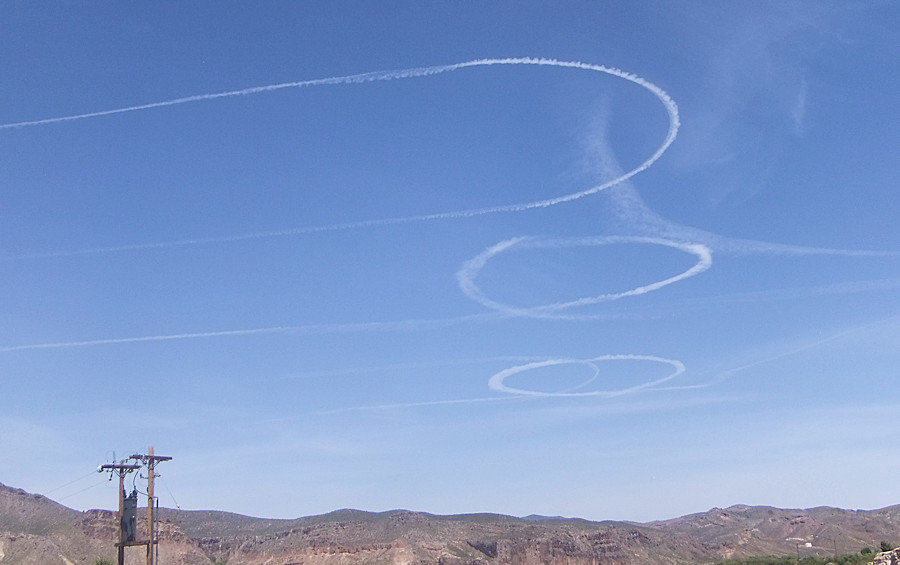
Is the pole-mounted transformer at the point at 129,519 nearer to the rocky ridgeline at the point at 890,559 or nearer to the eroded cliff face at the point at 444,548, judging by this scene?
the rocky ridgeline at the point at 890,559

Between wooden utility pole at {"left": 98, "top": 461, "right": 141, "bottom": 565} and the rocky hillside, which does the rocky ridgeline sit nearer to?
wooden utility pole at {"left": 98, "top": 461, "right": 141, "bottom": 565}

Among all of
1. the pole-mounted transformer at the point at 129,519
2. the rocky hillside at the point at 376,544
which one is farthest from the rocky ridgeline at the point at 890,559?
the rocky hillside at the point at 376,544

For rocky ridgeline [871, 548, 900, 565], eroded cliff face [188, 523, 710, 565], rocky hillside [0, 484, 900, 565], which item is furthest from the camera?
eroded cliff face [188, 523, 710, 565]

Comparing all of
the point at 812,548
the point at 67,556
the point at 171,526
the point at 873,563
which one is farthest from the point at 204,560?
the point at 873,563

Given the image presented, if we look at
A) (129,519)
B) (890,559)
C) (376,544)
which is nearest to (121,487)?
(129,519)

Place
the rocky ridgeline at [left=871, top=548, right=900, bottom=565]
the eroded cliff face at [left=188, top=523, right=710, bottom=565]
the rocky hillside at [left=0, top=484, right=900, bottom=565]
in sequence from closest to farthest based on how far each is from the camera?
the rocky ridgeline at [left=871, top=548, right=900, bottom=565] → the rocky hillside at [left=0, top=484, right=900, bottom=565] → the eroded cliff face at [left=188, top=523, right=710, bottom=565]

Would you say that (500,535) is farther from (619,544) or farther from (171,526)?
(171,526)

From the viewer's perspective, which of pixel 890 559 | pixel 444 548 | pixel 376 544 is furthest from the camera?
pixel 444 548

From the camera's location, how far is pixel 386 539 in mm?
178250

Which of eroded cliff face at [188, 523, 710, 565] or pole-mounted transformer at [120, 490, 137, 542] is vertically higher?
pole-mounted transformer at [120, 490, 137, 542]

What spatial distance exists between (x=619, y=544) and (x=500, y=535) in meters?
26.4

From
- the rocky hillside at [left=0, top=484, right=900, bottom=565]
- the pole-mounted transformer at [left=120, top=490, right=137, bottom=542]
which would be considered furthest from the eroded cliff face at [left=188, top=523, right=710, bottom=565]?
the pole-mounted transformer at [left=120, top=490, right=137, bottom=542]

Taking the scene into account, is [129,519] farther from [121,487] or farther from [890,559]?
[890,559]

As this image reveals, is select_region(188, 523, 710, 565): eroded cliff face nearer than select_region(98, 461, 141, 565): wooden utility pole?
No
